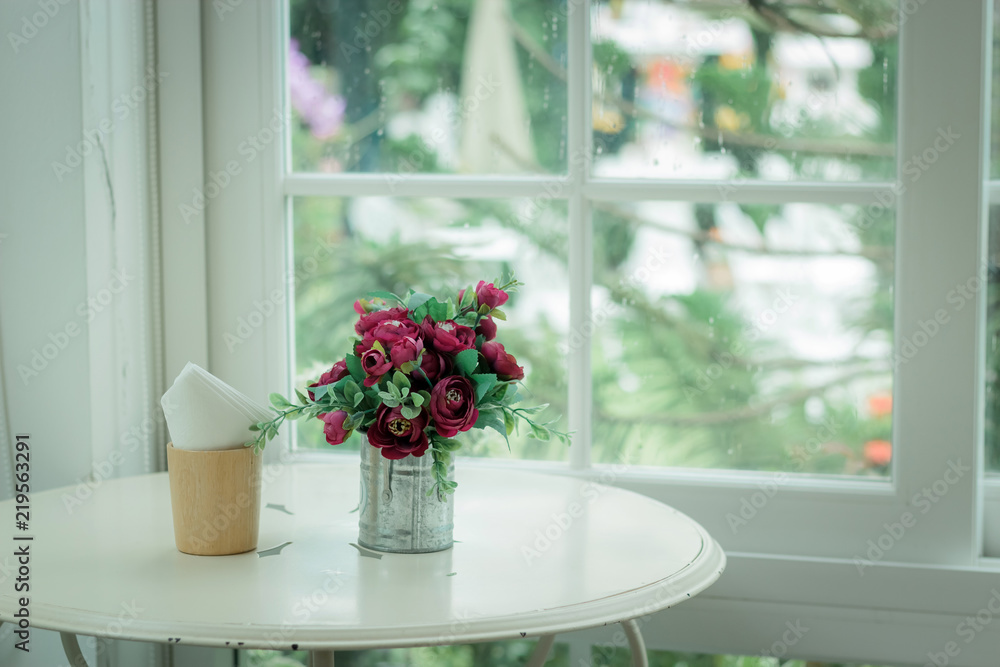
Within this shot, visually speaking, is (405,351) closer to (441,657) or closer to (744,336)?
(744,336)

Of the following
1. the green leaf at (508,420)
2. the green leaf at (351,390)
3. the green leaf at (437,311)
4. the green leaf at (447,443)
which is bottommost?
the green leaf at (447,443)

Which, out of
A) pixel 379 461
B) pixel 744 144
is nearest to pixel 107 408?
pixel 379 461

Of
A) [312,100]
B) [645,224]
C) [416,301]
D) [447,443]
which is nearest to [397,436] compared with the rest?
[447,443]

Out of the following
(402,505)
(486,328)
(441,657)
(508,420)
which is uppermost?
(486,328)

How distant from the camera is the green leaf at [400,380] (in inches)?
36.0

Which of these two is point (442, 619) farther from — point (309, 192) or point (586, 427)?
point (309, 192)

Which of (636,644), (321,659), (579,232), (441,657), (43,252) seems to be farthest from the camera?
(441,657)

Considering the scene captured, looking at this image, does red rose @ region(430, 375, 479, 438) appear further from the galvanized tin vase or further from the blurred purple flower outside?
the blurred purple flower outside

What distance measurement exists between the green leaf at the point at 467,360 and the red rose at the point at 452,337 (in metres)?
0.01

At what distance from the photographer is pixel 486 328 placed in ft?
3.29

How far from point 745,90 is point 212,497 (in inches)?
42.5

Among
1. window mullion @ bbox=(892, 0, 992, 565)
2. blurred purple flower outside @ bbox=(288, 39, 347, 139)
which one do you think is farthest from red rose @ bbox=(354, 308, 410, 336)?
window mullion @ bbox=(892, 0, 992, 565)

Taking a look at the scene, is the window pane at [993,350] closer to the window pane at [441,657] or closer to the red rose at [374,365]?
the window pane at [441,657]

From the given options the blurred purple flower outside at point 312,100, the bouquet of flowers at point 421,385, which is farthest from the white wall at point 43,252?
the bouquet of flowers at point 421,385
